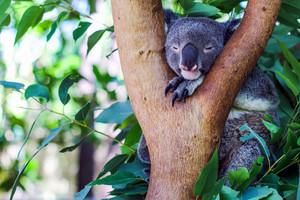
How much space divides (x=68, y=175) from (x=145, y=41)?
31.8ft

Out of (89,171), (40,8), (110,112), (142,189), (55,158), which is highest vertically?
(40,8)

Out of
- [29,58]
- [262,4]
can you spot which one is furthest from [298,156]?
[29,58]

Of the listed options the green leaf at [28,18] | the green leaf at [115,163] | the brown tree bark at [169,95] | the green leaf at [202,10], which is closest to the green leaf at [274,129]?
the brown tree bark at [169,95]

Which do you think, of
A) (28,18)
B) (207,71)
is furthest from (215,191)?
(28,18)

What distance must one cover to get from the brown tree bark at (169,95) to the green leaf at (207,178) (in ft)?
0.37

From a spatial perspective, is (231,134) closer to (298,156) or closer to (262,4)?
(298,156)

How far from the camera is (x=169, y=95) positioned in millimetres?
1203

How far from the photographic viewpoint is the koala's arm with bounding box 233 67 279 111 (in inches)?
58.9

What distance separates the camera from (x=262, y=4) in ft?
3.99

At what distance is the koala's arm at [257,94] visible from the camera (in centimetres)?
150

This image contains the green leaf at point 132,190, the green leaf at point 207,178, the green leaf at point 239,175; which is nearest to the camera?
the green leaf at point 207,178

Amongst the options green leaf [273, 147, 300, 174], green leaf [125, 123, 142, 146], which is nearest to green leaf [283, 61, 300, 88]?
green leaf [273, 147, 300, 174]

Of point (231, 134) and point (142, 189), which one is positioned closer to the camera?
point (142, 189)

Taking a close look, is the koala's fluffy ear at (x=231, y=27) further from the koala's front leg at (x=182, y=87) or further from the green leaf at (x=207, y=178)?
the green leaf at (x=207, y=178)
